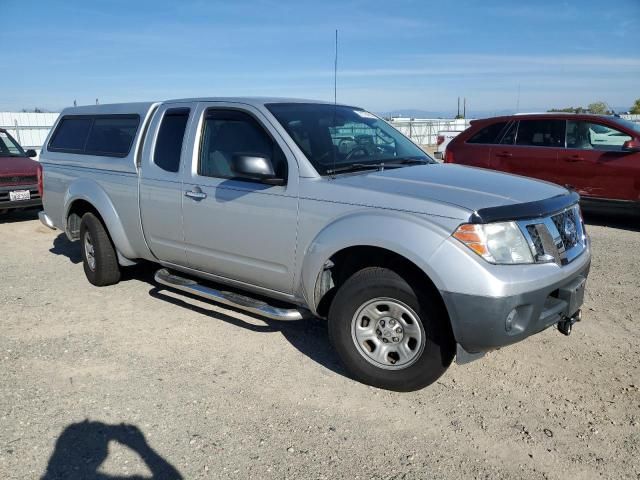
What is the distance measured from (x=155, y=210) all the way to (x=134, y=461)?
8.14ft

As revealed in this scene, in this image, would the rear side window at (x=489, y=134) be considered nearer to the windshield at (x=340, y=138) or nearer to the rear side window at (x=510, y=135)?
the rear side window at (x=510, y=135)

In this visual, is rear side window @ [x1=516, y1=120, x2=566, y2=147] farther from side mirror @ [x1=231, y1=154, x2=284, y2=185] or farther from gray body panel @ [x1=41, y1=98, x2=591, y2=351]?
side mirror @ [x1=231, y1=154, x2=284, y2=185]

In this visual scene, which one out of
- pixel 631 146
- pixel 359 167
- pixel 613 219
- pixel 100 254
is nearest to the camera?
pixel 359 167

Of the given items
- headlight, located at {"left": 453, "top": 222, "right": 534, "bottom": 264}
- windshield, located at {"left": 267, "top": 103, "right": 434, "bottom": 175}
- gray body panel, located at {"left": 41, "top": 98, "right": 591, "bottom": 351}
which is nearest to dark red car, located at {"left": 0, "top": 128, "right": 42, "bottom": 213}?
gray body panel, located at {"left": 41, "top": 98, "right": 591, "bottom": 351}

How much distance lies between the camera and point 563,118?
356 inches

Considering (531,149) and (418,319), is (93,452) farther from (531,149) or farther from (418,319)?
(531,149)

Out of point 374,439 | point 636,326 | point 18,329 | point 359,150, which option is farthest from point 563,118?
point 18,329

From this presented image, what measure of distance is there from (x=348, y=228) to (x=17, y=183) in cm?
828

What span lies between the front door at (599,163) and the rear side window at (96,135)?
661cm

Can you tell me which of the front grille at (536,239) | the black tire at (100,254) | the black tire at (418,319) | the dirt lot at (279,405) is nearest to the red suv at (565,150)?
the dirt lot at (279,405)

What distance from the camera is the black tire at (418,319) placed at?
3381mm

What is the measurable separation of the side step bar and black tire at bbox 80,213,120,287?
34.5 inches

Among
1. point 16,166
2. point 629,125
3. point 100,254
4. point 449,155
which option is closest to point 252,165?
point 100,254

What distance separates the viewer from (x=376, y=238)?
3434 millimetres
